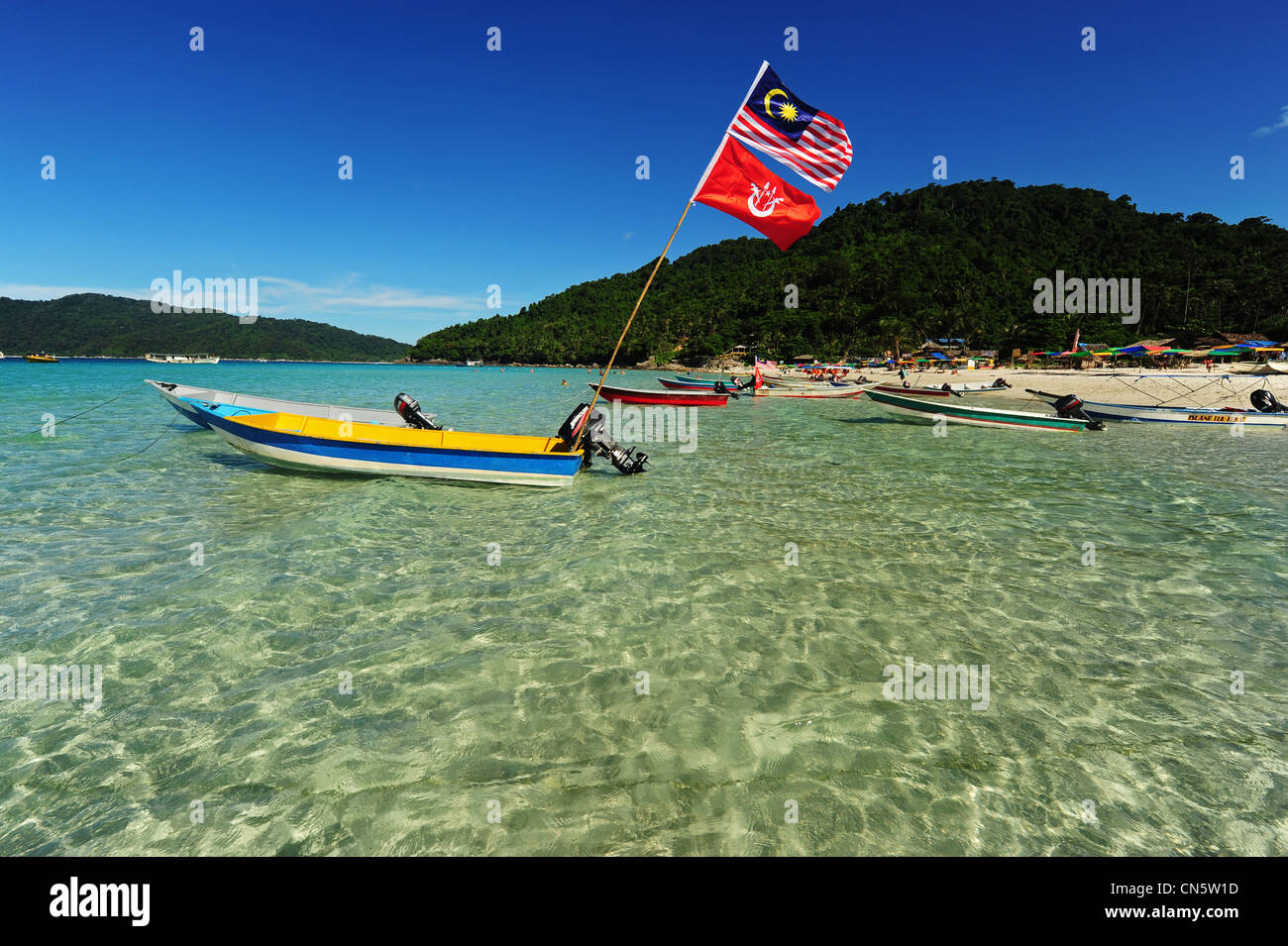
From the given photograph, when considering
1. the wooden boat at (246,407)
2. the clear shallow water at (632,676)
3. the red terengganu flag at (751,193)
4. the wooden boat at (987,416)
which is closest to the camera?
the clear shallow water at (632,676)

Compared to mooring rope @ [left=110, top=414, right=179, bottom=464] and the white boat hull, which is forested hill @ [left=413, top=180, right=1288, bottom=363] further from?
mooring rope @ [left=110, top=414, right=179, bottom=464]

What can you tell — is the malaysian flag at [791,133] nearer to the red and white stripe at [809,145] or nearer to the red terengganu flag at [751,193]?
the red and white stripe at [809,145]

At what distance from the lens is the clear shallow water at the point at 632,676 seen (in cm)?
364

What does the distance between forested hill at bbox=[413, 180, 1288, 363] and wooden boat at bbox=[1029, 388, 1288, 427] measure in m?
78.2

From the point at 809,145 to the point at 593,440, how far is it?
8400 millimetres

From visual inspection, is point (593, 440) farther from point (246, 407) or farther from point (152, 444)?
point (152, 444)

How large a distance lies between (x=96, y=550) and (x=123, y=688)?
17.2 ft

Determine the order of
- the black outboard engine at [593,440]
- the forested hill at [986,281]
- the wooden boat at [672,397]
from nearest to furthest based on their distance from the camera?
the black outboard engine at [593,440] → the wooden boat at [672,397] → the forested hill at [986,281]

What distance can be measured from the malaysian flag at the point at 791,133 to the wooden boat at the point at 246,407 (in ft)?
38.8

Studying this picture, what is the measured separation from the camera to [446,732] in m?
4.52

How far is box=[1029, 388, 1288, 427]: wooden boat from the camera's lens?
28.1 m

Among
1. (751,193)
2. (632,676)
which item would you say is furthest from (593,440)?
(632,676)

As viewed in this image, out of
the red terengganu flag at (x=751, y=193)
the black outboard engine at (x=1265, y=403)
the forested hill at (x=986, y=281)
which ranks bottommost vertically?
the black outboard engine at (x=1265, y=403)

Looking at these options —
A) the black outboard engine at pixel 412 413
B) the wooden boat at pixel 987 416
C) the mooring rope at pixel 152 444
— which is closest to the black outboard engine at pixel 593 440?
the black outboard engine at pixel 412 413
